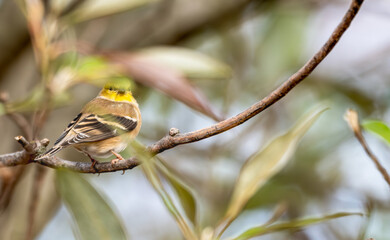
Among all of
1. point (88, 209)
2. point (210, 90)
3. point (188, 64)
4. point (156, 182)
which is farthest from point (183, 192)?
point (210, 90)

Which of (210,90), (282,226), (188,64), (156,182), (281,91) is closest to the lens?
(281,91)

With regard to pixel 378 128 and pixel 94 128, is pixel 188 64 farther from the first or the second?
pixel 378 128

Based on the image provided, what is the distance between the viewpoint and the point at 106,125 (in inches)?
37.0

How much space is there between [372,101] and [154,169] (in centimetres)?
156

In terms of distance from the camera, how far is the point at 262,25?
2785mm

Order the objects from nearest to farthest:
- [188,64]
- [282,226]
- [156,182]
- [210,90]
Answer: [156,182] → [282,226] → [188,64] → [210,90]

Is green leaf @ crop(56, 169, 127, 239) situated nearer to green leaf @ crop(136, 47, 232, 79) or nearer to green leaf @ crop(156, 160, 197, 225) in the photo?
green leaf @ crop(156, 160, 197, 225)

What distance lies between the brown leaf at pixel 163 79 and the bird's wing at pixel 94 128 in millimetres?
102

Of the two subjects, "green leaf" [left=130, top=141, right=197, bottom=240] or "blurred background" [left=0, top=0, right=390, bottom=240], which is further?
"blurred background" [left=0, top=0, right=390, bottom=240]

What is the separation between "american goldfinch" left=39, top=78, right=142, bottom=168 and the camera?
866mm

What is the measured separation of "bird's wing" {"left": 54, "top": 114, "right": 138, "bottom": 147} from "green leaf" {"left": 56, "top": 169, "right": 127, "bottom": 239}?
64 mm

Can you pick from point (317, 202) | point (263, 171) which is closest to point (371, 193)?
point (317, 202)

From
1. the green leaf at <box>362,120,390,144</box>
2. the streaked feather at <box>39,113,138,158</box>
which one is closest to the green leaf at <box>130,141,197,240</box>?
the streaked feather at <box>39,113,138,158</box>

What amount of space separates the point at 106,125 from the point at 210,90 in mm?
1640
